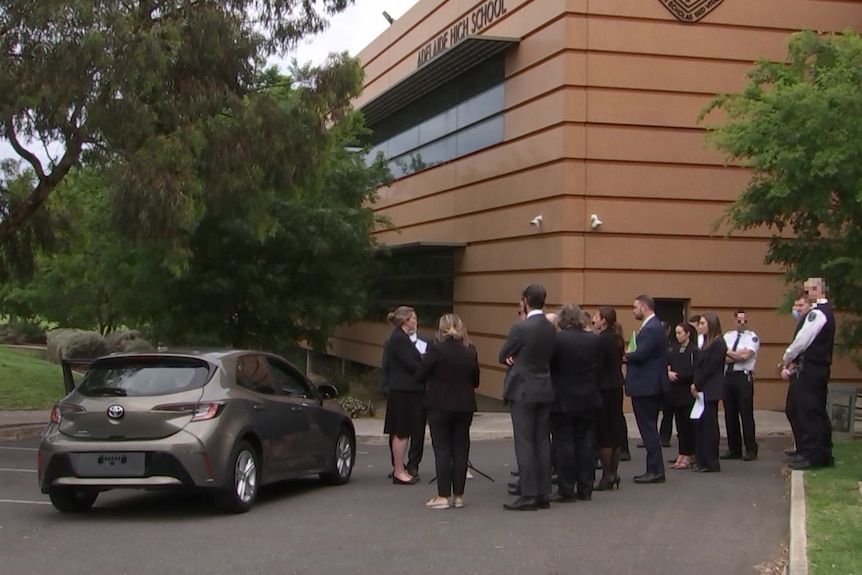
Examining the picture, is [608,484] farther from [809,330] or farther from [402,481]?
[809,330]

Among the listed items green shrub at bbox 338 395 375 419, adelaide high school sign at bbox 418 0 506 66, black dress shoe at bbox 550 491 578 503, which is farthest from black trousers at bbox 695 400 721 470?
adelaide high school sign at bbox 418 0 506 66

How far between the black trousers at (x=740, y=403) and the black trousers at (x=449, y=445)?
4.64 m

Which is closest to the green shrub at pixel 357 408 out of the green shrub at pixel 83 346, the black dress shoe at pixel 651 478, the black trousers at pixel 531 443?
the black dress shoe at pixel 651 478

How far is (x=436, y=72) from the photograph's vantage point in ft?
81.3

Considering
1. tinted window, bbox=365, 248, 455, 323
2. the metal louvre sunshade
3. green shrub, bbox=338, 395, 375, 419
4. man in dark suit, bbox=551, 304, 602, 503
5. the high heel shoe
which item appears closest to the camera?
man in dark suit, bbox=551, 304, 602, 503

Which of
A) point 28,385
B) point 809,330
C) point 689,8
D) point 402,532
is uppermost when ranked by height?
point 689,8

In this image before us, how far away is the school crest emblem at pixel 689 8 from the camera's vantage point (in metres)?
19.8

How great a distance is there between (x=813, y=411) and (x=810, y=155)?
3.98 metres

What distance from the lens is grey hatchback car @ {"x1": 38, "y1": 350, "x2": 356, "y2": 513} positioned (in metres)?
8.70

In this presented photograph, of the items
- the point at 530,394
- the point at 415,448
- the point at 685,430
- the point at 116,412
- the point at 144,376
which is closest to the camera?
the point at 116,412

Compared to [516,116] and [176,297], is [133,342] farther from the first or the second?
[516,116]

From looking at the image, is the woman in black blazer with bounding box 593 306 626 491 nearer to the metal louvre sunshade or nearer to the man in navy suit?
the man in navy suit

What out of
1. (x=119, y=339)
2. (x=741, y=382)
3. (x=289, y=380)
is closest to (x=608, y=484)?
(x=741, y=382)

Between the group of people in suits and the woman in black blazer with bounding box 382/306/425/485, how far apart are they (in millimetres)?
12
